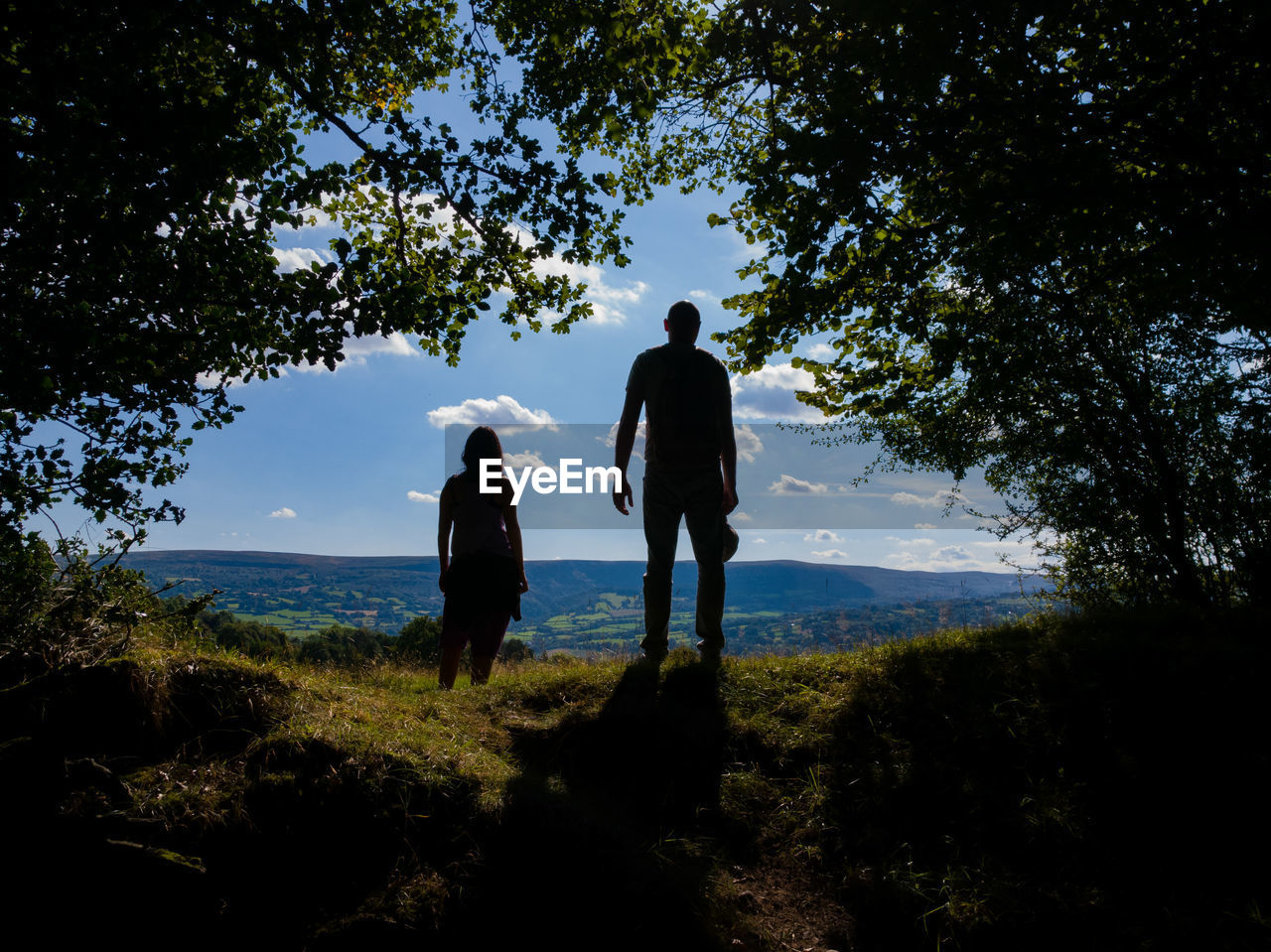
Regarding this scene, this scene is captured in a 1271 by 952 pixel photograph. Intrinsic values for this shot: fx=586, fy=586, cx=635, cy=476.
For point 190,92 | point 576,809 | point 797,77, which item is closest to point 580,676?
point 576,809

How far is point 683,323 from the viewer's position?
5801 millimetres

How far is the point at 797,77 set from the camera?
25.0ft

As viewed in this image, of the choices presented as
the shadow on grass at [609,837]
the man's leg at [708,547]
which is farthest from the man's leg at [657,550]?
the shadow on grass at [609,837]

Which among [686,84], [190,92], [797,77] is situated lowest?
[190,92]

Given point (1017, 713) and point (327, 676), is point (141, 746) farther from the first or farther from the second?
point (1017, 713)

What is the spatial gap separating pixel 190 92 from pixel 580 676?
21.8ft

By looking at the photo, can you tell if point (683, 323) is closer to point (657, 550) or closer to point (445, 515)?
point (657, 550)

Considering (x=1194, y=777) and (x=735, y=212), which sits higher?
(x=735, y=212)

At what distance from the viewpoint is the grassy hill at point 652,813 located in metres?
2.69

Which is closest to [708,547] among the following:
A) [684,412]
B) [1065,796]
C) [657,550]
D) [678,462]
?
[657,550]

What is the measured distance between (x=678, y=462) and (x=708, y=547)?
2.91ft

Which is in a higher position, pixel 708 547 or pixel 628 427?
pixel 628 427

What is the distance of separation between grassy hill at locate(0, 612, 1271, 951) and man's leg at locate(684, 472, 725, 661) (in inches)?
48.8

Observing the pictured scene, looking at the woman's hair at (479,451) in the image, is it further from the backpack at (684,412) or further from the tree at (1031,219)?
the tree at (1031,219)
